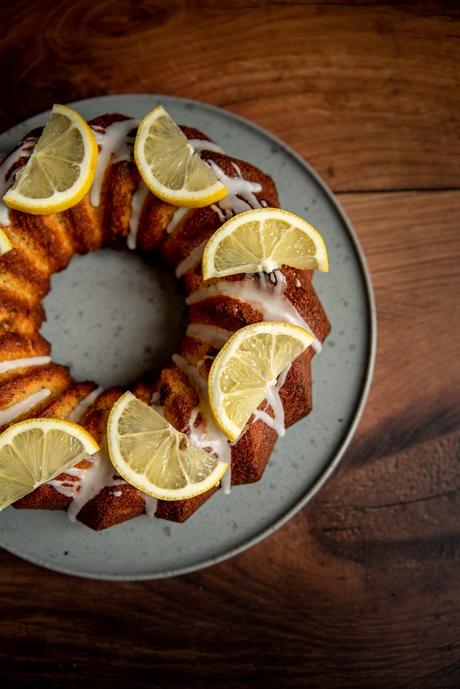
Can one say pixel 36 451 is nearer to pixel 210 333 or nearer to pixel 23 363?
pixel 23 363

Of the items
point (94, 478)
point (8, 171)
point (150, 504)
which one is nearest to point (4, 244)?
point (8, 171)

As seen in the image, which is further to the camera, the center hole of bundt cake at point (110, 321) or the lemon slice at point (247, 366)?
the center hole of bundt cake at point (110, 321)

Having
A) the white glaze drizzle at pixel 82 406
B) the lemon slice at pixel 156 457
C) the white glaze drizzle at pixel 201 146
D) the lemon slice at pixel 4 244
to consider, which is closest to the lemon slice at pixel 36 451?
the lemon slice at pixel 156 457

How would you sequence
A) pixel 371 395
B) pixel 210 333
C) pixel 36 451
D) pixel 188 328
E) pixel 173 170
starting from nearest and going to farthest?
pixel 36 451, pixel 173 170, pixel 210 333, pixel 188 328, pixel 371 395

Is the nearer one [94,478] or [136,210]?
[94,478]

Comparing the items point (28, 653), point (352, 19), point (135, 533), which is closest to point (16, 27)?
point (352, 19)

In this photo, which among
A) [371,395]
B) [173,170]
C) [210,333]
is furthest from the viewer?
[371,395]

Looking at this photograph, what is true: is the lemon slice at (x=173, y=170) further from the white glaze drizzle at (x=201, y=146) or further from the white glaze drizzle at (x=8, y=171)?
the white glaze drizzle at (x=8, y=171)
